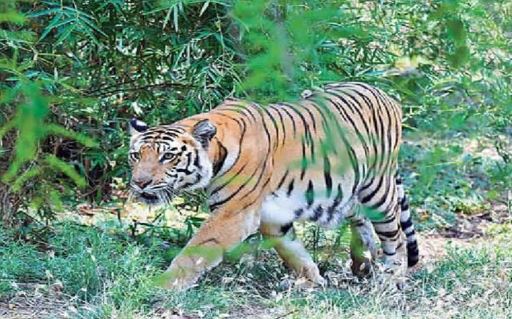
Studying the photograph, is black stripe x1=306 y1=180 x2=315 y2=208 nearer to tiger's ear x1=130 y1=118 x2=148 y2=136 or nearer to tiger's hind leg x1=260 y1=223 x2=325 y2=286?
tiger's hind leg x1=260 y1=223 x2=325 y2=286

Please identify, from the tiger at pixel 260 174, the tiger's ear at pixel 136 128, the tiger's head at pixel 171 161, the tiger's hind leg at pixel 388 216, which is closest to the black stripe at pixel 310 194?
the tiger at pixel 260 174

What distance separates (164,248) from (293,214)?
843 millimetres

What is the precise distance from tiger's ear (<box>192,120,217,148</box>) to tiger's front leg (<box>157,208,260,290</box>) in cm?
33

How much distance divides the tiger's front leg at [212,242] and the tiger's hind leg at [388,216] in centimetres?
78

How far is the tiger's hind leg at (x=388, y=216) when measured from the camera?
5.47 metres

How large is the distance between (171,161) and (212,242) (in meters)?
0.42

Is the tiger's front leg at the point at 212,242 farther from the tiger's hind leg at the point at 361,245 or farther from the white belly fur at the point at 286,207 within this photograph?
the tiger's hind leg at the point at 361,245

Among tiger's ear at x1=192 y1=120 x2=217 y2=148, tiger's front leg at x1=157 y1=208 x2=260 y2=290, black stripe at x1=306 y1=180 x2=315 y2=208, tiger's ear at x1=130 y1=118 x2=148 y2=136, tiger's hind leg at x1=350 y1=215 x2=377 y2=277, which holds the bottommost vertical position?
tiger's hind leg at x1=350 y1=215 x2=377 y2=277

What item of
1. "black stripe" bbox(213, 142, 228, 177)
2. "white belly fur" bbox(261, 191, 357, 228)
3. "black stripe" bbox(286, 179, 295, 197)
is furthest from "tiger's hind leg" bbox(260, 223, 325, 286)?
"black stripe" bbox(213, 142, 228, 177)

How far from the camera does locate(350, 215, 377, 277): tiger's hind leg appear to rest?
5.64m

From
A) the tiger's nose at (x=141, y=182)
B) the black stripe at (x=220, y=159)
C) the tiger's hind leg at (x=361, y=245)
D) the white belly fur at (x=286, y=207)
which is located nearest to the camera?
the tiger's nose at (x=141, y=182)

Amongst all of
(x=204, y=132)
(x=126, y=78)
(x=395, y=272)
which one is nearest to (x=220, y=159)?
(x=204, y=132)

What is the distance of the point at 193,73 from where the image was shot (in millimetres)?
5434

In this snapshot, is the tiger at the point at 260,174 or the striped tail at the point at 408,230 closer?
the tiger at the point at 260,174
